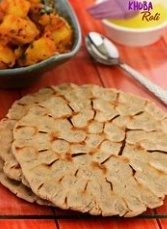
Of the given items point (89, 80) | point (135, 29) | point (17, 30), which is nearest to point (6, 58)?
point (17, 30)

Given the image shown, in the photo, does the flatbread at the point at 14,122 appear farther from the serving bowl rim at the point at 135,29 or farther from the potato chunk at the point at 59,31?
the serving bowl rim at the point at 135,29

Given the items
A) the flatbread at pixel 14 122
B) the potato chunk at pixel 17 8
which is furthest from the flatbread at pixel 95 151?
the potato chunk at pixel 17 8

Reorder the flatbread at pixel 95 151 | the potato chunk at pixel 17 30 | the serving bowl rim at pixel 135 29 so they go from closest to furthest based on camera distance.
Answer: the flatbread at pixel 95 151
the potato chunk at pixel 17 30
the serving bowl rim at pixel 135 29

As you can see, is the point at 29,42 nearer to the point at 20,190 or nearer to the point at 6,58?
the point at 6,58

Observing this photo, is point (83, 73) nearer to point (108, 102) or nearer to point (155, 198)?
point (108, 102)

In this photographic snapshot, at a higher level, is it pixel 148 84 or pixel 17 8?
pixel 17 8

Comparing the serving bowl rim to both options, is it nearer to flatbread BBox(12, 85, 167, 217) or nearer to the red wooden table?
the red wooden table

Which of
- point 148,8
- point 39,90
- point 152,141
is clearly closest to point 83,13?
point 148,8
